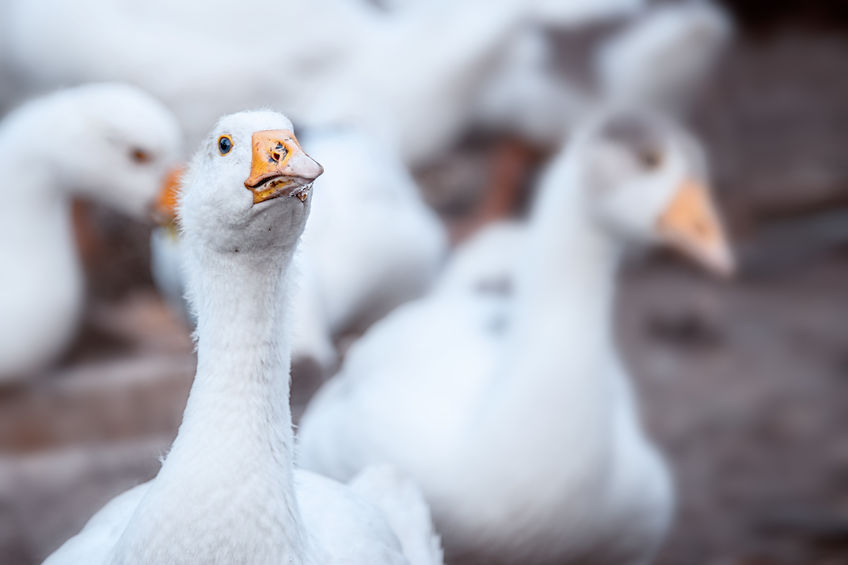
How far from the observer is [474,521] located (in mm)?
2410

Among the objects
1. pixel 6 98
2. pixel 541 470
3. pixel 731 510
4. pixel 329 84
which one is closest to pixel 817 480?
pixel 731 510

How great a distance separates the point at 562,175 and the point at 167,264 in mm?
1377

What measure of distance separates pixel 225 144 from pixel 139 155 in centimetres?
148

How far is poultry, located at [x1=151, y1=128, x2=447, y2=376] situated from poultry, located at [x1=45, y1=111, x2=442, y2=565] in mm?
1262

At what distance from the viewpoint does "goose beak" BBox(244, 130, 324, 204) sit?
139 cm

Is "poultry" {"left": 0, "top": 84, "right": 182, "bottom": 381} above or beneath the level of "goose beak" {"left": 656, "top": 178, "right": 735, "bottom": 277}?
above

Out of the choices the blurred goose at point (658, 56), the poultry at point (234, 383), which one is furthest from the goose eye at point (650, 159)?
the blurred goose at point (658, 56)

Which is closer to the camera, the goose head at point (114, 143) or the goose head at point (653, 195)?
the goose head at point (653, 195)

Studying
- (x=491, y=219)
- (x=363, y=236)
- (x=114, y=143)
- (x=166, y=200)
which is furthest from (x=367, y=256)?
(x=491, y=219)

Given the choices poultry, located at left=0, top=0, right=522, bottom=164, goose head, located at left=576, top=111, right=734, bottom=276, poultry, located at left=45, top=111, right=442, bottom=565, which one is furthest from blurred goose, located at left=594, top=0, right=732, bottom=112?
poultry, located at left=45, top=111, right=442, bottom=565

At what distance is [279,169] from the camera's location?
1.40 metres

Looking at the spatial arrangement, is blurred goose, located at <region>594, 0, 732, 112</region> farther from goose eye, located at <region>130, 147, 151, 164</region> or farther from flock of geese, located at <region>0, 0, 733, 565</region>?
goose eye, located at <region>130, 147, 151, 164</region>

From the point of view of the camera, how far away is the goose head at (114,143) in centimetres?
287

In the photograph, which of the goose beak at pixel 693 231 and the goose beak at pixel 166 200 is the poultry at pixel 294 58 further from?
the goose beak at pixel 693 231
